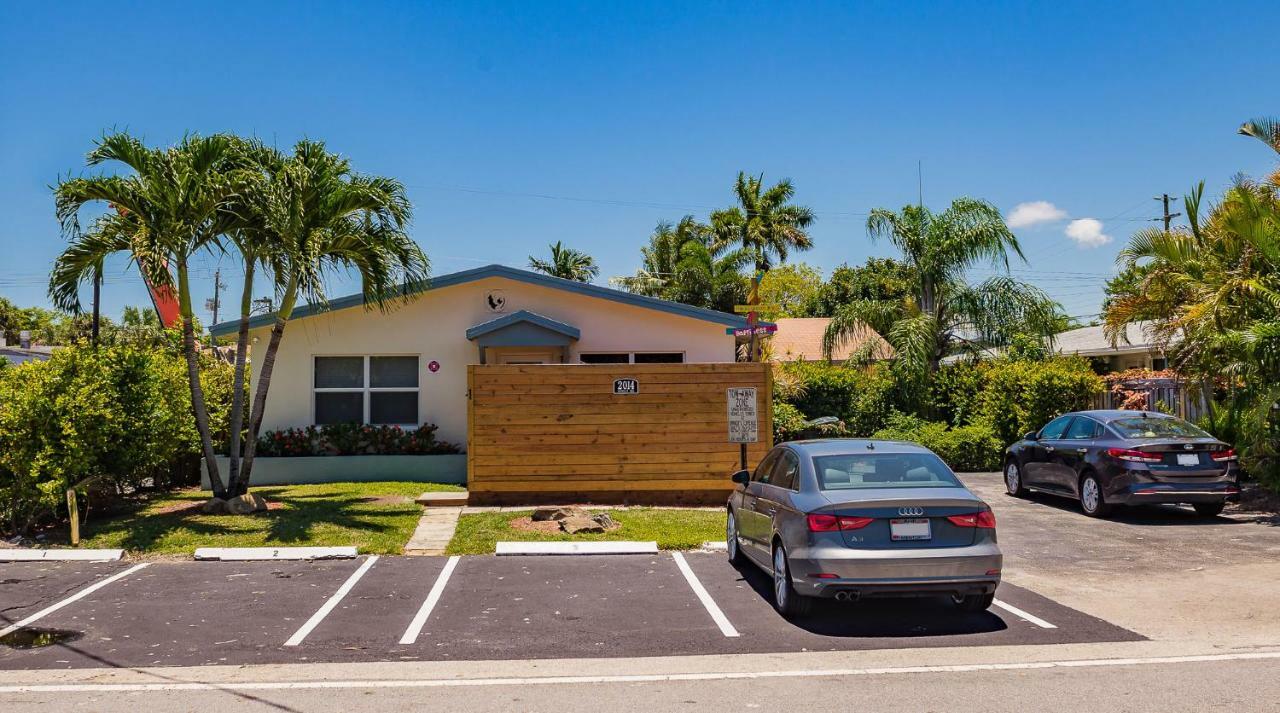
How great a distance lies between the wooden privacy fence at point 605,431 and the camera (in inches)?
578

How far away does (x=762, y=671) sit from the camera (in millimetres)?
6668

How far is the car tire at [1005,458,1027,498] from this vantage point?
16.0 metres

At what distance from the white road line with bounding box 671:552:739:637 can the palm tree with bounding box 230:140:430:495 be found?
19.2 ft

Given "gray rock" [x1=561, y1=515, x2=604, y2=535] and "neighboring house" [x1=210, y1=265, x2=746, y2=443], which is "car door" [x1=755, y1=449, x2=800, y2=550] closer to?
"gray rock" [x1=561, y1=515, x2=604, y2=535]

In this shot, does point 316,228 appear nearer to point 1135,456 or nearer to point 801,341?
point 1135,456

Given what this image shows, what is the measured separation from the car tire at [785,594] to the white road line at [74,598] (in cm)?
629

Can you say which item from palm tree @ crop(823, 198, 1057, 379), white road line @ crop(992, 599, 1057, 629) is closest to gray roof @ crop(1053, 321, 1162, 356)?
palm tree @ crop(823, 198, 1057, 379)

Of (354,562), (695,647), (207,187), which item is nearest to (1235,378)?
(695,647)

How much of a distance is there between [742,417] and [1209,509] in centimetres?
721

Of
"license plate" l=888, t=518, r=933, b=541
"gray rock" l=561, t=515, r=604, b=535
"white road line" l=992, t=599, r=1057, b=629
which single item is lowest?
"white road line" l=992, t=599, r=1057, b=629

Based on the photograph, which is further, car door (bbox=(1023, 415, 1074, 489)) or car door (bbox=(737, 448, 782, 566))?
car door (bbox=(1023, 415, 1074, 489))

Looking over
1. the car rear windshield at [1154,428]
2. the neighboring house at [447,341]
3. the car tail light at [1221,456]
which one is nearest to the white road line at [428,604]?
the neighboring house at [447,341]

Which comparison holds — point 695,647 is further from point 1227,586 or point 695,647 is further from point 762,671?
point 1227,586

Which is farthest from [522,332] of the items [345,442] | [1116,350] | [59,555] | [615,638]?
[1116,350]
